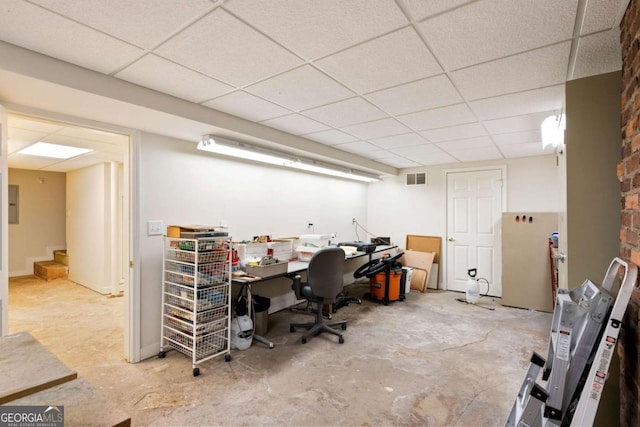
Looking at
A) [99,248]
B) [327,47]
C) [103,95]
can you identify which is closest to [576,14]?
[327,47]

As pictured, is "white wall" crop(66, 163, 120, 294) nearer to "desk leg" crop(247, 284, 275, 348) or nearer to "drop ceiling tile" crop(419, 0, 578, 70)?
"desk leg" crop(247, 284, 275, 348)

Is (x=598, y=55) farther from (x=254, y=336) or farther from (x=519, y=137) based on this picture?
(x=254, y=336)

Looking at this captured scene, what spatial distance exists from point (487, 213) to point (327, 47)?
4599mm

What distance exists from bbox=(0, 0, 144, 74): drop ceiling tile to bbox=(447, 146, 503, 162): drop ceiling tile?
4.14 meters

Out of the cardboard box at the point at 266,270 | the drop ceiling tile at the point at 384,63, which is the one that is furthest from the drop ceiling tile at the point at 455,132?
the cardboard box at the point at 266,270

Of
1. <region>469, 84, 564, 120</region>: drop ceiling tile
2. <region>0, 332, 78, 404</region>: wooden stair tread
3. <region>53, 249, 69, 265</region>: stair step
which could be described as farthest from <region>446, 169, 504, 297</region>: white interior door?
<region>53, 249, 69, 265</region>: stair step

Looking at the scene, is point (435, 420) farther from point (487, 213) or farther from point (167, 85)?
point (487, 213)

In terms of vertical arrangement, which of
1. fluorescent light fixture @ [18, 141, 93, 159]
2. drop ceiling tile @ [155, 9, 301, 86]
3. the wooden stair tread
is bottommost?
the wooden stair tread

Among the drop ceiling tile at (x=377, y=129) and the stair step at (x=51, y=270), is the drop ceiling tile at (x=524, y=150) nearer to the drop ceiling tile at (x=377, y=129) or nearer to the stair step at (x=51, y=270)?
the drop ceiling tile at (x=377, y=129)

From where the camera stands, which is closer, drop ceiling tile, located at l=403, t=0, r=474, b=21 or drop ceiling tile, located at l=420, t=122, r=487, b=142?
drop ceiling tile, located at l=403, t=0, r=474, b=21

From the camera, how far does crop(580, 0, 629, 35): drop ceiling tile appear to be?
1.37m

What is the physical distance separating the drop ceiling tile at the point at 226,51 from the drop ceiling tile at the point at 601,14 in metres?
1.48

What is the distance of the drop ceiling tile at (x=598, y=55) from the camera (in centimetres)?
162

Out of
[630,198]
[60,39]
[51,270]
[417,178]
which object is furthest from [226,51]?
[51,270]
